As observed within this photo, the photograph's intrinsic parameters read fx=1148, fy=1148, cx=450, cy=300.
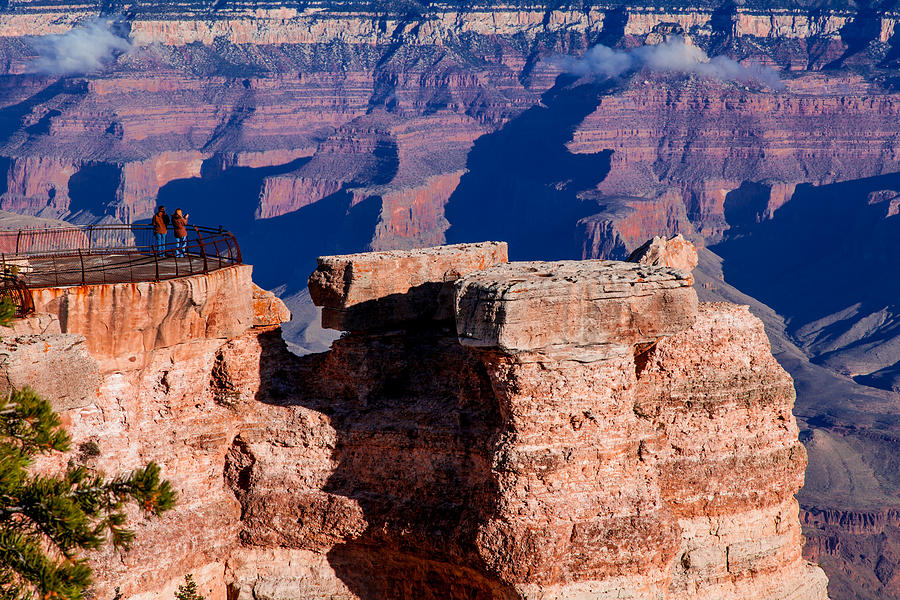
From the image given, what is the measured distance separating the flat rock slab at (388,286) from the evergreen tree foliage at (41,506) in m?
8.09

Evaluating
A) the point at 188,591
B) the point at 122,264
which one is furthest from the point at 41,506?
the point at 122,264

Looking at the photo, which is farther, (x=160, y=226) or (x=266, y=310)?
(x=160, y=226)

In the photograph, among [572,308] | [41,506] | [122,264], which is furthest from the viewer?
[122,264]

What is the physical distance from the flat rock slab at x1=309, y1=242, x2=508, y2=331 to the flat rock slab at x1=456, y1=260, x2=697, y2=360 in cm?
367

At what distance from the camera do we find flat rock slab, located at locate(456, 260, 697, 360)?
20.4 metres

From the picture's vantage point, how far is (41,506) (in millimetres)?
17156

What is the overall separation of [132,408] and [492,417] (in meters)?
7.37

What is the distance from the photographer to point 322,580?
24.9 metres

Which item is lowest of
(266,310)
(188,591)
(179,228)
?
(188,591)

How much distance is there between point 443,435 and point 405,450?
107cm

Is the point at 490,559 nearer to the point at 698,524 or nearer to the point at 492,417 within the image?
the point at 492,417

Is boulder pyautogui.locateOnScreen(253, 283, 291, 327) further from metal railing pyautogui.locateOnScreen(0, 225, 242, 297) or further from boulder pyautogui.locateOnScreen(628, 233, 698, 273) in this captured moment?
boulder pyautogui.locateOnScreen(628, 233, 698, 273)

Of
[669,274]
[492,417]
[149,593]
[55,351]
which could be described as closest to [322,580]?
[149,593]

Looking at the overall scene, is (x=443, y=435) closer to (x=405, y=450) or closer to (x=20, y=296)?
(x=405, y=450)
